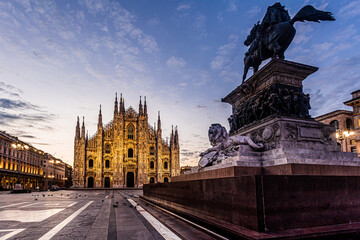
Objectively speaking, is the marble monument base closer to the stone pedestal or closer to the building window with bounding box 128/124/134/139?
the stone pedestal

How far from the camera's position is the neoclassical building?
Result: 53125 mm

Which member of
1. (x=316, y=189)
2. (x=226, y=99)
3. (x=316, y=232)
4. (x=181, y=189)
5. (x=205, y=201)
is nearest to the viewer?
(x=316, y=232)

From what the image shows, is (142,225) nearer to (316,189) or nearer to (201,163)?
(201,163)

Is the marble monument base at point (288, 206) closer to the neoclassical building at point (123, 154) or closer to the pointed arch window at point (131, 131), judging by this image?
the neoclassical building at point (123, 154)

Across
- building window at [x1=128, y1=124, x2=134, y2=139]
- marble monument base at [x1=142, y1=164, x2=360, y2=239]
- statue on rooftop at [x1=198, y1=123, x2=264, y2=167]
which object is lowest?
marble monument base at [x1=142, y1=164, x2=360, y2=239]

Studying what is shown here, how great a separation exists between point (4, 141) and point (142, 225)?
5028cm

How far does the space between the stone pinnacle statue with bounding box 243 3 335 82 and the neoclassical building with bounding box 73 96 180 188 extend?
161ft

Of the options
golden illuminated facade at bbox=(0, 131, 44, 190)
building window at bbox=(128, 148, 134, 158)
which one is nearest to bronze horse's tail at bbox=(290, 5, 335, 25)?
golden illuminated facade at bbox=(0, 131, 44, 190)

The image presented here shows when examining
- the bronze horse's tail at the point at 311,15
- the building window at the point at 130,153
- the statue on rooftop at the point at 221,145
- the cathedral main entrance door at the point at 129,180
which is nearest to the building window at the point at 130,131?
the building window at the point at 130,153

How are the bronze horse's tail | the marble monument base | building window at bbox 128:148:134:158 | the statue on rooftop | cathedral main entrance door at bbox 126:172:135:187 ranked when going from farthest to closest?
building window at bbox 128:148:134:158 → cathedral main entrance door at bbox 126:172:135:187 → the bronze horse's tail → the statue on rooftop → the marble monument base

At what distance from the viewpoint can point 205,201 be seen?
4.23 m

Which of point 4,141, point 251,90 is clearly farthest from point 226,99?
point 4,141

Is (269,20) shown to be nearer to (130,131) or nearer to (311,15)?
(311,15)

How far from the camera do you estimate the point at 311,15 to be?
21.6 feet
